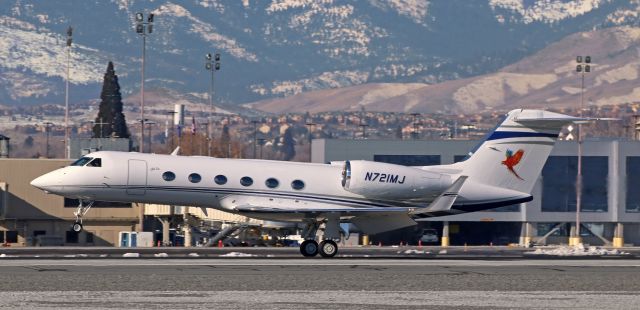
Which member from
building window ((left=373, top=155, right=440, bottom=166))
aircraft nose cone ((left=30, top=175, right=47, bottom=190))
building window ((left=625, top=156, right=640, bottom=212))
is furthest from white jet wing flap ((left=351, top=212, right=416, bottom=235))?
building window ((left=625, top=156, right=640, bottom=212))

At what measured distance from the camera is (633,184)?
386ft

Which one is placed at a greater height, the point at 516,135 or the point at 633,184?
the point at 516,135

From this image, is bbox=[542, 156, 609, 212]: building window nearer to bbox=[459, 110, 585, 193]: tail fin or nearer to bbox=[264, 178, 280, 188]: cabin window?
bbox=[459, 110, 585, 193]: tail fin

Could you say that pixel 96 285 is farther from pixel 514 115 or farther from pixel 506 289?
pixel 514 115

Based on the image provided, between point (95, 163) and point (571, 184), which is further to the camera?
point (571, 184)

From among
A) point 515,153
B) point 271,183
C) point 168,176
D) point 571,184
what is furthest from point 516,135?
point 571,184

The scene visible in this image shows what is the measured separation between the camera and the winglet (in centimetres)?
5341

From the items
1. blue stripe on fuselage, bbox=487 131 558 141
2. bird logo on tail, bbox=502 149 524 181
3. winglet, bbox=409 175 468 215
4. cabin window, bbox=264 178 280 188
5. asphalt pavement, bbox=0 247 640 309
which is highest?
blue stripe on fuselage, bbox=487 131 558 141

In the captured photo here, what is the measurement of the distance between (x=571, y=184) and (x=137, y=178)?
223 feet

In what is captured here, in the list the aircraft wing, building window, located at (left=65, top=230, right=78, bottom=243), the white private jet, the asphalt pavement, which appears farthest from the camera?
building window, located at (left=65, top=230, right=78, bottom=243)

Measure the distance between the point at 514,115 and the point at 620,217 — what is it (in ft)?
207

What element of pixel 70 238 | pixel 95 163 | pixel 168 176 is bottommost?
pixel 70 238

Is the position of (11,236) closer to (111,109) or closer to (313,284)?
(111,109)

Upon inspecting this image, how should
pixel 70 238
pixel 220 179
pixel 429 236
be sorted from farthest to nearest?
pixel 429 236 → pixel 70 238 → pixel 220 179
